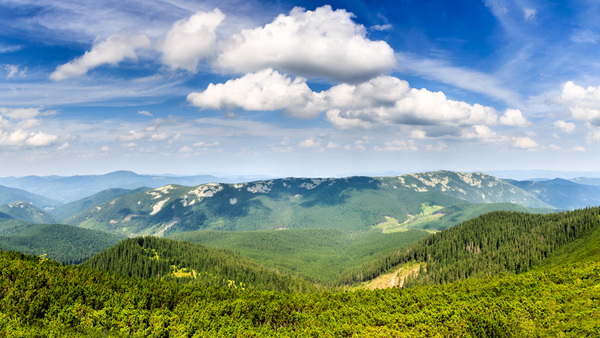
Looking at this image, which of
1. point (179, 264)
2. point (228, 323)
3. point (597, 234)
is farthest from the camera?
point (179, 264)

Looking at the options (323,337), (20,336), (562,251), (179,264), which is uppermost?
(20,336)

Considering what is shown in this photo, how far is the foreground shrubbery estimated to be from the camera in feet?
187

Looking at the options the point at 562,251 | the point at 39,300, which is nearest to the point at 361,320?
the point at 39,300

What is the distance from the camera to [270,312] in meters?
80.1

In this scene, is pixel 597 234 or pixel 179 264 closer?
pixel 597 234

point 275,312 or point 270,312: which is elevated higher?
point 270,312

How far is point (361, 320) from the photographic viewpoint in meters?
70.9

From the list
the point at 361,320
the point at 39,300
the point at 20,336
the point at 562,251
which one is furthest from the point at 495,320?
the point at 562,251

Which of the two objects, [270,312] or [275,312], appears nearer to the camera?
[270,312]

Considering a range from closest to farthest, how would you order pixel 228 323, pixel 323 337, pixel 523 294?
pixel 323 337, pixel 228 323, pixel 523 294

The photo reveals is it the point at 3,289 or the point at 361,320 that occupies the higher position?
the point at 3,289

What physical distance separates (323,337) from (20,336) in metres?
50.3

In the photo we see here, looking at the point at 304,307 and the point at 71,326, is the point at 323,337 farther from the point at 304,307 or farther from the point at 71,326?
the point at 71,326

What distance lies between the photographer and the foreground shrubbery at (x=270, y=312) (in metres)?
56.9
